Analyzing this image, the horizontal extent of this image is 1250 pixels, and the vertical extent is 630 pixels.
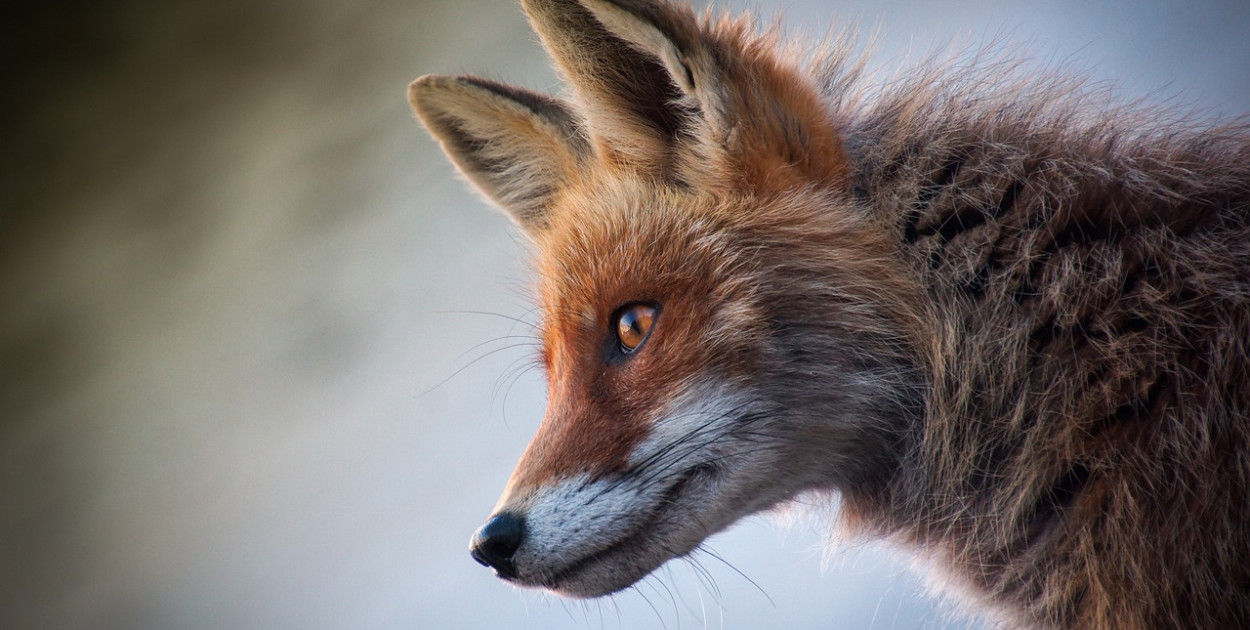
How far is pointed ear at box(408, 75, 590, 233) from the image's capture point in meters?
1.50

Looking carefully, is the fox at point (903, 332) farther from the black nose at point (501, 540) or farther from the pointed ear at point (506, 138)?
the pointed ear at point (506, 138)

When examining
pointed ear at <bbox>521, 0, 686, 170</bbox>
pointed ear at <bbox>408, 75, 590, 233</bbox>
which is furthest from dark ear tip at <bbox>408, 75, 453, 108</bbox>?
pointed ear at <bbox>521, 0, 686, 170</bbox>

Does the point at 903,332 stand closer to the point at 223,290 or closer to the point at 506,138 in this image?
the point at 506,138

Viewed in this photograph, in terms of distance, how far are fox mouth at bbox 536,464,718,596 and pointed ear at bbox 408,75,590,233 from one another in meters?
0.61

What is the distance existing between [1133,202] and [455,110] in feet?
3.29

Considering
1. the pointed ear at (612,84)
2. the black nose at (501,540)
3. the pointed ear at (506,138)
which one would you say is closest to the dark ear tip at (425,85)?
the pointed ear at (506,138)

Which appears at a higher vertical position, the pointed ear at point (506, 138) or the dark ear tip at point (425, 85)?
the dark ear tip at point (425, 85)

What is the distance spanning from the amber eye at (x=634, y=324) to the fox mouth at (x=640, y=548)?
0.19 m

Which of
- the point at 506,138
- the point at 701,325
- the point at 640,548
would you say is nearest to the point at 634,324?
the point at 701,325

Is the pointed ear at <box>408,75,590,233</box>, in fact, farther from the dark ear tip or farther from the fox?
the fox

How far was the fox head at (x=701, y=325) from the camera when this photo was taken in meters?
1.13

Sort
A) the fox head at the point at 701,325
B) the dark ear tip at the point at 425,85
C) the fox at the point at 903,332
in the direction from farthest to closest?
the dark ear tip at the point at 425,85, the fox head at the point at 701,325, the fox at the point at 903,332

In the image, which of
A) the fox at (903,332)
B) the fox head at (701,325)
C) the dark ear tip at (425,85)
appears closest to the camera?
the fox at (903,332)

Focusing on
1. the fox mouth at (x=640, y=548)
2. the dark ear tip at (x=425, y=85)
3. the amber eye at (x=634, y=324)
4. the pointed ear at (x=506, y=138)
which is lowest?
the fox mouth at (x=640, y=548)
